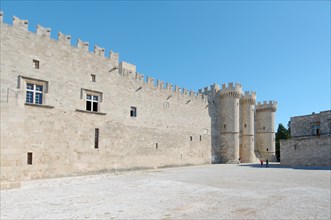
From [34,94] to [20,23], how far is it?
3.88 meters

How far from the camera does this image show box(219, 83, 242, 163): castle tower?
1178 inches

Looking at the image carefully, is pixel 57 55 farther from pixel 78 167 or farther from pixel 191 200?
pixel 191 200

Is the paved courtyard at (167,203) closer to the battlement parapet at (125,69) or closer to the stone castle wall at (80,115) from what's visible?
the stone castle wall at (80,115)

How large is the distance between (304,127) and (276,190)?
24.2 meters

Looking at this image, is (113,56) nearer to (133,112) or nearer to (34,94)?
(133,112)

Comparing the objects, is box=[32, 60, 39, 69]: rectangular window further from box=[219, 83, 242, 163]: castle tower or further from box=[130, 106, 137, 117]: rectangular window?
box=[219, 83, 242, 163]: castle tower

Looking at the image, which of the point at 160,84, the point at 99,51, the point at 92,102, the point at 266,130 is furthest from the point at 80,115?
the point at 266,130

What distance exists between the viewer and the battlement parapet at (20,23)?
1341 cm

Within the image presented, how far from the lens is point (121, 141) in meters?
18.4

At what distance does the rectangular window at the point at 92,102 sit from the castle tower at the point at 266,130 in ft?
89.6

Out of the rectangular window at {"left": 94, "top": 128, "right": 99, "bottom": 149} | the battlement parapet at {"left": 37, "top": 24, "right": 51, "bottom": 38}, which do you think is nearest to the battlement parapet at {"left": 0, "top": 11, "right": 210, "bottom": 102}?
the battlement parapet at {"left": 37, "top": 24, "right": 51, "bottom": 38}

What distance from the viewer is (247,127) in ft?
109

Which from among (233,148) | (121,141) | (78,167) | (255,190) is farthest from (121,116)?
(233,148)

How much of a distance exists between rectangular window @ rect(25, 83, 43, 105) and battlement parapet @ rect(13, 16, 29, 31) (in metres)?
3.11
